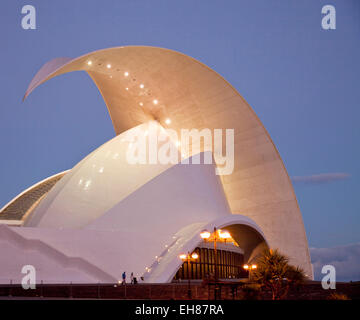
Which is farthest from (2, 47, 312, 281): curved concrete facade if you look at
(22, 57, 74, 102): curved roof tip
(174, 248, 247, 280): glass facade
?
(174, 248, 247, 280): glass facade

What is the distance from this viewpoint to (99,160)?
3027 centimetres

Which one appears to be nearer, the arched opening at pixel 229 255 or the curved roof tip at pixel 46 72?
the curved roof tip at pixel 46 72

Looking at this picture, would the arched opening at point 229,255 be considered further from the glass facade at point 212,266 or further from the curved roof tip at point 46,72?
the curved roof tip at point 46,72

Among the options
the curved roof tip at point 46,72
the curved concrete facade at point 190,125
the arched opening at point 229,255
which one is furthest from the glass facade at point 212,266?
the curved roof tip at point 46,72

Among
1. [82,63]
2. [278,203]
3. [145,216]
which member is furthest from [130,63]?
[278,203]

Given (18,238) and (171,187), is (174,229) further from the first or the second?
(18,238)

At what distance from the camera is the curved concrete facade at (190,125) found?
28.5 meters

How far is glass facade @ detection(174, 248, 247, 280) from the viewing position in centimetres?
2995

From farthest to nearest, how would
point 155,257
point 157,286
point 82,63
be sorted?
1. point 82,63
2. point 155,257
3. point 157,286

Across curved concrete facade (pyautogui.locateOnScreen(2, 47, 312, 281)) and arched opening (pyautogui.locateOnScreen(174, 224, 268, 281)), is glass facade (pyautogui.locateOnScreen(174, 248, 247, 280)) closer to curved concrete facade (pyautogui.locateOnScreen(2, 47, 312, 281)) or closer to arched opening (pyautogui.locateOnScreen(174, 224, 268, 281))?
arched opening (pyautogui.locateOnScreen(174, 224, 268, 281))

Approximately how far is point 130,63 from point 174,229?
403 inches

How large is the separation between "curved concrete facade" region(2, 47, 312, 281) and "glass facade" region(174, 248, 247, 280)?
201 centimetres

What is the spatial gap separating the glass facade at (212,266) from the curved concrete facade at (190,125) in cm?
201

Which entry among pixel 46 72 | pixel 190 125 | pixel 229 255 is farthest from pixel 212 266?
→ pixel 46 72
